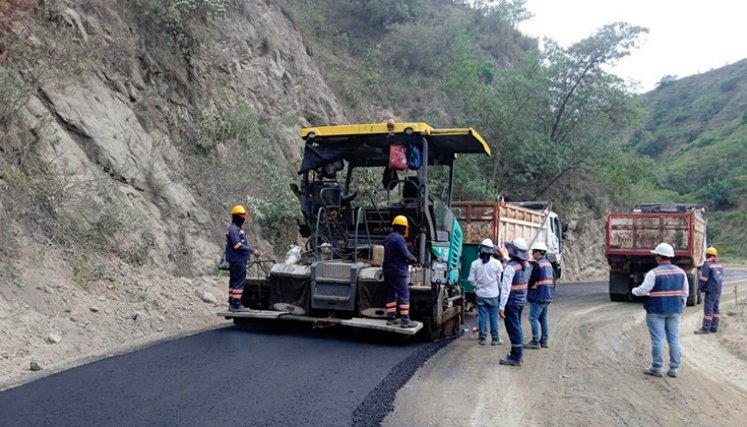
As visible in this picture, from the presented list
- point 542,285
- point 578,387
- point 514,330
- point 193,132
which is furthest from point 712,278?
point 193,132

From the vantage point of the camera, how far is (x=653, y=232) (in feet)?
50.6

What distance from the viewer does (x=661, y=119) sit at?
75688 mm

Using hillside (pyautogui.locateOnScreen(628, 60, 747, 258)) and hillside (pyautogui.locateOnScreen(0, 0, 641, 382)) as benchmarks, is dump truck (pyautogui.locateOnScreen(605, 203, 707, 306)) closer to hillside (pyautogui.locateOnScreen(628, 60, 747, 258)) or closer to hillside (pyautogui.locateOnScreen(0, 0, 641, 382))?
hillside (pyautogui.locateOnScreen(0, 0, 641, 382))

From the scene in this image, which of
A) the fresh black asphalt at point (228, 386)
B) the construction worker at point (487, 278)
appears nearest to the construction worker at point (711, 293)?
the construction worker at point (487, 278)

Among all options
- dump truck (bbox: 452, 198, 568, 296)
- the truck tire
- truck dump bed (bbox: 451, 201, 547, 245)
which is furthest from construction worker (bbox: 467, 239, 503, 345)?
the truck tire

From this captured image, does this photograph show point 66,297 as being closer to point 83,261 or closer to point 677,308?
point 83,261

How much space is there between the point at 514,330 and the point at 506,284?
1.94ft

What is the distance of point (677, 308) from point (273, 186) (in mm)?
9158

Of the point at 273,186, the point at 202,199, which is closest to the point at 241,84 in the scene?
the point at 273,186

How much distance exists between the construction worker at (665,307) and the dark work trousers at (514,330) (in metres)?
1.43

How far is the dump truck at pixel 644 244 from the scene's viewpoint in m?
15.1

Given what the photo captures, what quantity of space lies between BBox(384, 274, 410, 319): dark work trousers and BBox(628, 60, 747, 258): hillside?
20.4 meters

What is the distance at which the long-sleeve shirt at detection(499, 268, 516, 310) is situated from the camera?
7568 mm

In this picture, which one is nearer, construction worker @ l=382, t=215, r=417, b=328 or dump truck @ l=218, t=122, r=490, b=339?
construction worker @ l=382, t=215, r=417, b=328
